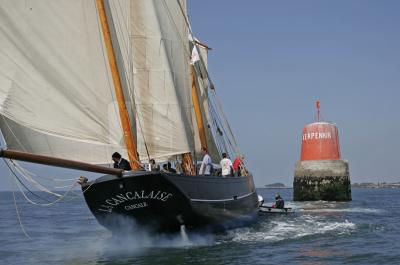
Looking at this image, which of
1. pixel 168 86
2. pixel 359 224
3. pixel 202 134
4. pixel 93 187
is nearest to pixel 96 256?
pixel 93 187

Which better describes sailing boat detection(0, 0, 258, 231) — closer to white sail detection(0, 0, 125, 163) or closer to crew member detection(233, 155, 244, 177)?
white sail detection(0, 0, 125, 163)

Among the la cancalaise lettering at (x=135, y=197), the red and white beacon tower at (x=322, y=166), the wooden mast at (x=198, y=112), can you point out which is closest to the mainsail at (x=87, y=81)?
the la cancalaise lettering at (x=135, y=197)

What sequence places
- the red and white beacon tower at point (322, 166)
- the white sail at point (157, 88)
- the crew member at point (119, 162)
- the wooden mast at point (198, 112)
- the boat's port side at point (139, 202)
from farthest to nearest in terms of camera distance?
the red and white beacon tower at point (322, 166), the wooden mast at point (198, 112), the white sail at point (157, 88), the boat's port side at point (139, 202), the crew member at point (119, 162)

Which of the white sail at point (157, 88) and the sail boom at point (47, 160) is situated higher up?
the white sail at point (157, 88)

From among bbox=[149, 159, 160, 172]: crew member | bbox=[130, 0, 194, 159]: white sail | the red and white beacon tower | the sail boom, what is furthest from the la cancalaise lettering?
the red and white beacon tower

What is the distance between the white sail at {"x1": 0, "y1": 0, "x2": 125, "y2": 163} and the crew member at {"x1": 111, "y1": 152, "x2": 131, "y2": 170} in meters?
0.28

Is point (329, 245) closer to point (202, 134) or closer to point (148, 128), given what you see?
point (148, 128)

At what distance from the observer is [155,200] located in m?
18.7

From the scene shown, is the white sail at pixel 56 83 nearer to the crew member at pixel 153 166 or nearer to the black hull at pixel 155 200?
the black hull at pixel 155 200

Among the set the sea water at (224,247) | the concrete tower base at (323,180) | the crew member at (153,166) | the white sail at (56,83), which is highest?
the white sail at (56,83)

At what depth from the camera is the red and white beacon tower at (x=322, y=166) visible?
53094 mm

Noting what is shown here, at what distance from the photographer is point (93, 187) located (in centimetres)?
1898

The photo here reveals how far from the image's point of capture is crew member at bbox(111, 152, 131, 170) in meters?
18.1

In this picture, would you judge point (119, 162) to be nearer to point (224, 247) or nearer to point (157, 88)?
point (157, 88)
